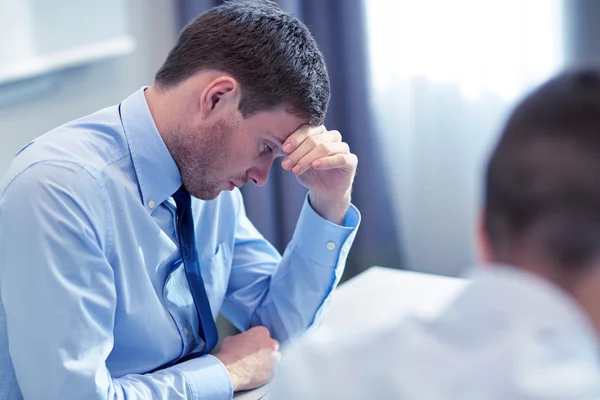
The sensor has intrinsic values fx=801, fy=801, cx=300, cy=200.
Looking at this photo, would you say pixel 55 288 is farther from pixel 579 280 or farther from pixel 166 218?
pixel 579 280

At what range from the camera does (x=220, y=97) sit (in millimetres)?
1348

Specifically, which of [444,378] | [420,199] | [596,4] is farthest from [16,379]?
[596,4]

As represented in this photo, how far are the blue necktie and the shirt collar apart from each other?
0.04 m

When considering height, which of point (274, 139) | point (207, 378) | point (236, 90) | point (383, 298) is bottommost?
point (383, 298)

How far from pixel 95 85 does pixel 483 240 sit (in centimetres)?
184

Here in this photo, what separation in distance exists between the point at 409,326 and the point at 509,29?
1750mm

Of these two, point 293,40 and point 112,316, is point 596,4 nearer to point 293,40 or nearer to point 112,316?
point 293,40

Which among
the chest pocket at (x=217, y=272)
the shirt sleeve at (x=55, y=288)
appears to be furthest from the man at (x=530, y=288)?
the chest pocket at (x=217, y=272)

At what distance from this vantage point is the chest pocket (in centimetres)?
152

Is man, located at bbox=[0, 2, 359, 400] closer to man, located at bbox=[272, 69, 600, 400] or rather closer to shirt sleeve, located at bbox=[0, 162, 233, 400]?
shirt sleeve, located at bbox=[0, 162, 233, 400]

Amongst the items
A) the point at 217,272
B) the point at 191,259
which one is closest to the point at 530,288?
the point at 191,259

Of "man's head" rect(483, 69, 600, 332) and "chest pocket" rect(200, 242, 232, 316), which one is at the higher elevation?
"man's head" rect(483, 69, 600, 332)

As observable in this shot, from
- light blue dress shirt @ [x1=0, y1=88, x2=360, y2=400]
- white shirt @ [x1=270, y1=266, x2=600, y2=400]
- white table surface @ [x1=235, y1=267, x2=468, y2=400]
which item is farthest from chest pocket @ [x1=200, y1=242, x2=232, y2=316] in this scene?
white shirt @ [x1=270, y1=266, x2=600, y2=400]

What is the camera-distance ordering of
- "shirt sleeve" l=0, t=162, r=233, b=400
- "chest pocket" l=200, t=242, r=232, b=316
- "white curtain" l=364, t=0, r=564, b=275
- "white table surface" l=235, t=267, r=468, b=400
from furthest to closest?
"white curtain" l=364, t=0, r=564, b=275 < "white table surface" l=235, t=267, r=468, b=400 < "chest pocket" l=200, t=242, r=232, b=316 < "shirt sleeve" l=0, t=162, r=233, b=400
